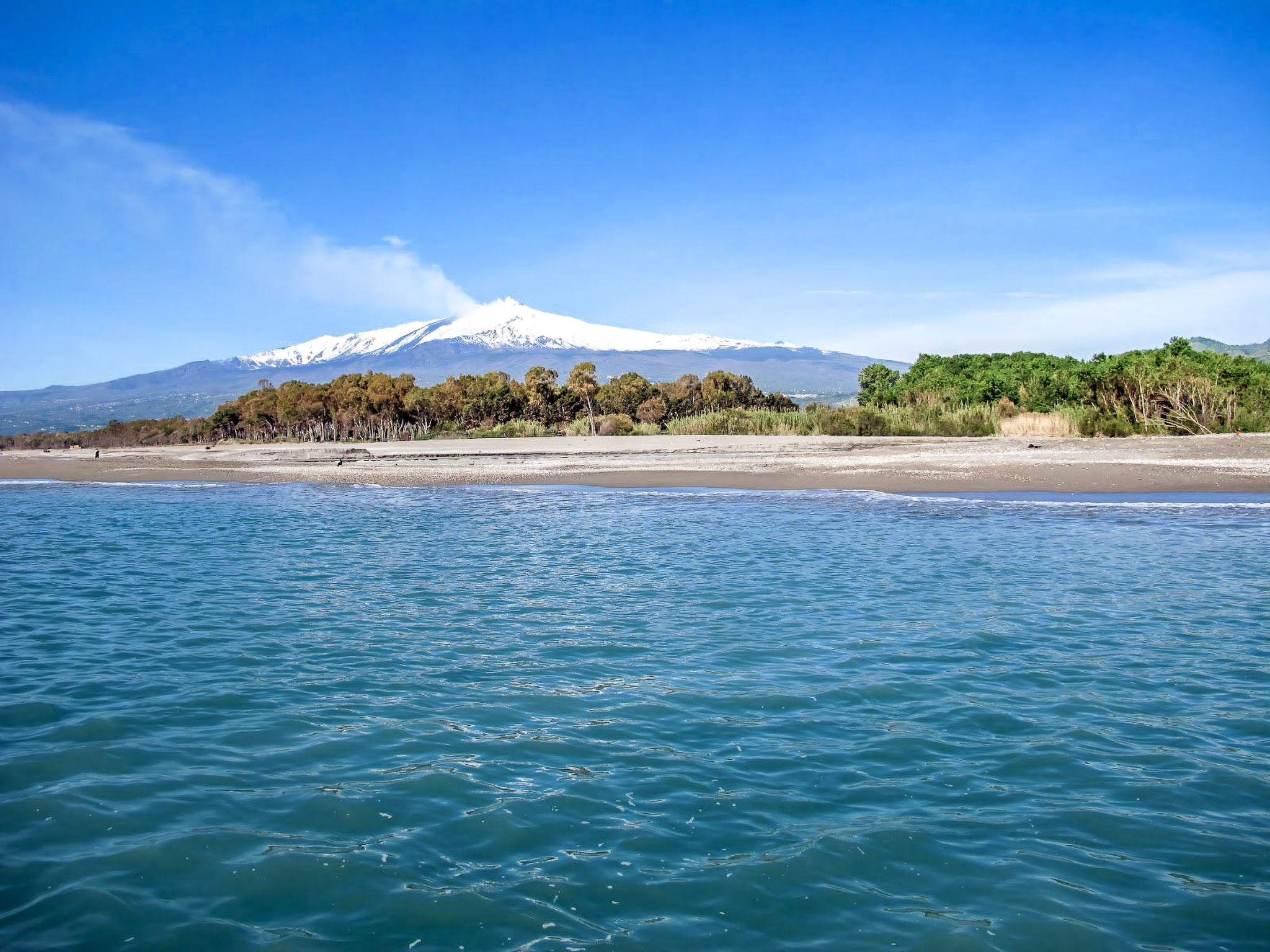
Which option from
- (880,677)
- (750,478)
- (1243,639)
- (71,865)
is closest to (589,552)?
(880,677)

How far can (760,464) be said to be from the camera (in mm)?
27062

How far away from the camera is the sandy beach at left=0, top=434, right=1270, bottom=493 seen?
70.9 feet

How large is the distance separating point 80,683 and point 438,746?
3599 millimetres

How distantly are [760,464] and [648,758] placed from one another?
21.9 m

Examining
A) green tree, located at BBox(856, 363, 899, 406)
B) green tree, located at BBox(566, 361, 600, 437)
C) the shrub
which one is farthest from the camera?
green tree, located at BBox(566, 361, 600, 437)

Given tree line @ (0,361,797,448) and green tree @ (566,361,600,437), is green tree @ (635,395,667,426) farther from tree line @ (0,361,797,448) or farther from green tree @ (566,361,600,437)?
green tree @ (566,361,600,437)

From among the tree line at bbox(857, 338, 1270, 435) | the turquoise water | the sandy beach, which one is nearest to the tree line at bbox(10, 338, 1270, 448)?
the tree line at bbox(857, 338, 1270, 435)

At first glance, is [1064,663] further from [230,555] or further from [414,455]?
[414,455]

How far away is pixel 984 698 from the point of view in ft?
21.4

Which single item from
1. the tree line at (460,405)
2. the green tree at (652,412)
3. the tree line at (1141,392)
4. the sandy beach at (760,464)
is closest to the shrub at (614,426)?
the tree line at (460,405)

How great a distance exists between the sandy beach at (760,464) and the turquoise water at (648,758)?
1030cm

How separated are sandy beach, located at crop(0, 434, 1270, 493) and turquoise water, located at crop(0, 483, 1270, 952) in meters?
10.3

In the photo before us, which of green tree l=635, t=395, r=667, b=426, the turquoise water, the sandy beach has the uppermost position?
green tree l=635, t=395, r=667, b=426

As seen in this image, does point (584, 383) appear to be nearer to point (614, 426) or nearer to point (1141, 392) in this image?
point (614, 426)
